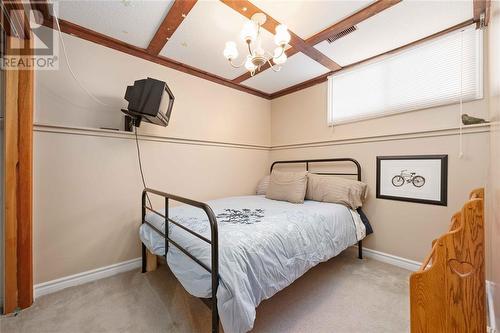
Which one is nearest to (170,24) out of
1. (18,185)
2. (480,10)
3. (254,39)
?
(254,39)

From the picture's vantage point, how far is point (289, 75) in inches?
107

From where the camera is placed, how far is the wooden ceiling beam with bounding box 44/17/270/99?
5.79 ft

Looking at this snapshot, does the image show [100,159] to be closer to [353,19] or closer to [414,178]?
[353,19]

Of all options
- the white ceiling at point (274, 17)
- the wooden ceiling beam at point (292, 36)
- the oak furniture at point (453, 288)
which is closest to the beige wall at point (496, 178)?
the oak furniture at point (453, 288)

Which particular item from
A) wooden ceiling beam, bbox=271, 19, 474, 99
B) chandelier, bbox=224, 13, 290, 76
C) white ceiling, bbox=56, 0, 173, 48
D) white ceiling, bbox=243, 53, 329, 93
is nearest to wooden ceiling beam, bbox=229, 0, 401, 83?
chandelier, bbox=224, 13, 290, 76

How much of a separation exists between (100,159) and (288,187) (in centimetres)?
193

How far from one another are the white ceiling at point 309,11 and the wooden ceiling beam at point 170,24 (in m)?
0.51

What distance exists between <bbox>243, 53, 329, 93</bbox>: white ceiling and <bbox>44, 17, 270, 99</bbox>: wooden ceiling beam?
35cm

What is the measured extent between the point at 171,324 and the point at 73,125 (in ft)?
5.84

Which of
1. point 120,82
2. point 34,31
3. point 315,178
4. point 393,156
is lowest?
point 315,178

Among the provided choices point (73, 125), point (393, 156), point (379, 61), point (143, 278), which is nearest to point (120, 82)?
point (73, 125)

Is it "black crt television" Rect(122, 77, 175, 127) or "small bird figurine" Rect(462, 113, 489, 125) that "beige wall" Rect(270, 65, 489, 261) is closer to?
"small bird figurine" Rect(462, 113, 489, 125)

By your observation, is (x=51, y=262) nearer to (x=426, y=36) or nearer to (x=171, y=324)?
(x=171, y=324)

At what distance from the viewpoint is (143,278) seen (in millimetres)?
1896
